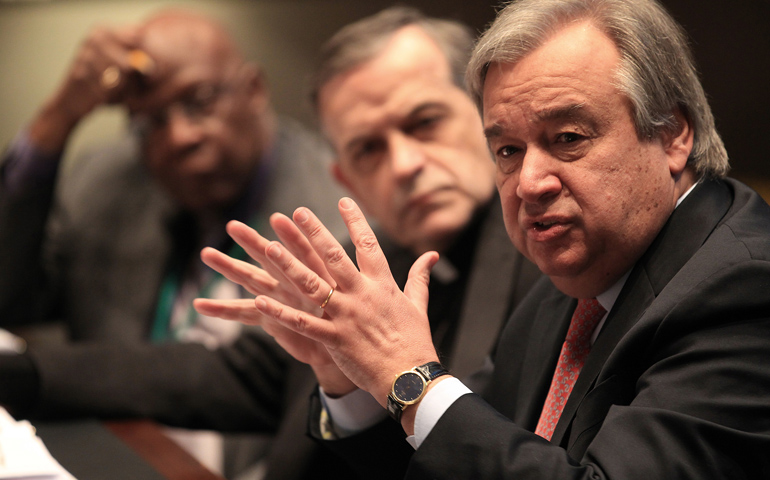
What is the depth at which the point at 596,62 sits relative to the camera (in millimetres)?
932

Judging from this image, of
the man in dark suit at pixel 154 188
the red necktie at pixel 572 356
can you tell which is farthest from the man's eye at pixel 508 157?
the man in dark suit at pixel 154 188

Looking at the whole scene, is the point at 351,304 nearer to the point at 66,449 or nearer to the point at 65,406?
the point at 66,449

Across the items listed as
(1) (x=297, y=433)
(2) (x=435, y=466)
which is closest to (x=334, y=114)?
(1) (x=297, y=433)

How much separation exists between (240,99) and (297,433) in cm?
128

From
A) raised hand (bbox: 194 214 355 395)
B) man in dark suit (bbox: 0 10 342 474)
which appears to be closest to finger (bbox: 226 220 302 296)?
raised hand (bbox: 194 214 355 395)

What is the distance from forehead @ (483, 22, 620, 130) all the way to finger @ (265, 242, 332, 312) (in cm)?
32

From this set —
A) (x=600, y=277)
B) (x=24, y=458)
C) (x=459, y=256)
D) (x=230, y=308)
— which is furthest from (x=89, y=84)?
(x=600, y=277)

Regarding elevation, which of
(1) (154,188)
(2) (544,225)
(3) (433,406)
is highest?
(2) (544,225)

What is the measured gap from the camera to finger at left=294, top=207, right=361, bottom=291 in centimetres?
90

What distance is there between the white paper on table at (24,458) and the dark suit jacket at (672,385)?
0.67 meters

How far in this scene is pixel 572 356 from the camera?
1.04 metres

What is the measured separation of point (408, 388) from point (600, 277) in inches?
11.4

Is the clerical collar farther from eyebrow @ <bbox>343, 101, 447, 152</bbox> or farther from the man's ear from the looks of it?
the man's ear

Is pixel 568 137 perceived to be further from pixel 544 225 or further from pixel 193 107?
pixel 193 107
